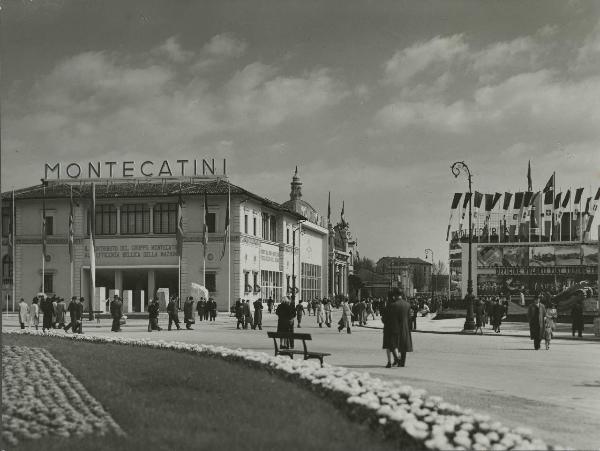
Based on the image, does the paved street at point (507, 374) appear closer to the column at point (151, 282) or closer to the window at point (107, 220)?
the column at point (151, 282)

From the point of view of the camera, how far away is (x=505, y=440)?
8.01 meters

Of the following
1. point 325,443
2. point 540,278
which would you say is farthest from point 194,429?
point 540,278

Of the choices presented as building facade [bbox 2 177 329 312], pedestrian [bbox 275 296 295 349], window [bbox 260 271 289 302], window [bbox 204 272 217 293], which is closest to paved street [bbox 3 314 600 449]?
pedestrian [bbox 275 296 295 349]

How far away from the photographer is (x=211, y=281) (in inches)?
2562

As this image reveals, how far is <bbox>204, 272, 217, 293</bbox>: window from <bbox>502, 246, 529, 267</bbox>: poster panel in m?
32.0

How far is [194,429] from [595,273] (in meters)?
80.4

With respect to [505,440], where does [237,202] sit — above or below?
above

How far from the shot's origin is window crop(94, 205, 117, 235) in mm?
67688

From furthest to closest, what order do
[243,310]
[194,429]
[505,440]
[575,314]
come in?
[243,310]
[575,314]
[194,429]
[505,440]

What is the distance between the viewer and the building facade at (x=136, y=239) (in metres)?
65.4

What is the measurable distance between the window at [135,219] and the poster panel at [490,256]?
34.4 m

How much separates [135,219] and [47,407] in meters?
58.5

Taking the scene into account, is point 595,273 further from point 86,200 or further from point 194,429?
point 194,429

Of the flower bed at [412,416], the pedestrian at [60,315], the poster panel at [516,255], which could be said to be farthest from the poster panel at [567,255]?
the flower bed at [412,416]
